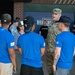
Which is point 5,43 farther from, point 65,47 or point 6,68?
point 65,47

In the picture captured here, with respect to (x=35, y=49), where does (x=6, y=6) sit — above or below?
below

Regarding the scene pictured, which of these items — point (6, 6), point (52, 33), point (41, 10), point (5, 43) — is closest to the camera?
point (5, 43)

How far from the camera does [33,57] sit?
5922 millimetres

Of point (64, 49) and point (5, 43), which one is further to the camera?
point (5, 43)

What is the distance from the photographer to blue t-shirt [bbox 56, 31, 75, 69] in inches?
232

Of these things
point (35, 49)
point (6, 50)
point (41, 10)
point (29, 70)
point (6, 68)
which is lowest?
point (41, 10)

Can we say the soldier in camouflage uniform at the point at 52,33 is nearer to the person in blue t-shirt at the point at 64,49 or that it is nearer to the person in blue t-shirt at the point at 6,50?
the person in blue t-shirt at the point at 64,49

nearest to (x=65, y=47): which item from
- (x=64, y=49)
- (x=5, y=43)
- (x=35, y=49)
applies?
(x=64, y=49)

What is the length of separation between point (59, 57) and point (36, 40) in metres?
0.53

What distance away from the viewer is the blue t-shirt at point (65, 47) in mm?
5887

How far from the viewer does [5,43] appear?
610 cm

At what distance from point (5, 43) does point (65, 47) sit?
1137 mm

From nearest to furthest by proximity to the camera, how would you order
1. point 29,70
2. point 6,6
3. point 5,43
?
point 29,70 → point 5,43 → point 6,6

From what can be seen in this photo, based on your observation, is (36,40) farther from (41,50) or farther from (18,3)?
(18,3)
